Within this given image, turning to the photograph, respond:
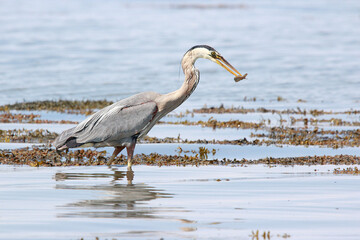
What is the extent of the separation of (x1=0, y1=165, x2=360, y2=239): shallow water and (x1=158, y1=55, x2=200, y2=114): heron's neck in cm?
116

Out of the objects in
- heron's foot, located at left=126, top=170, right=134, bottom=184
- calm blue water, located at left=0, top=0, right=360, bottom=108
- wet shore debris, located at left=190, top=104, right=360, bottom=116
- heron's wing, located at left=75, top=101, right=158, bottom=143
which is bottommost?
heron's foot, located at left=126, top=170, right=134, bottom=184

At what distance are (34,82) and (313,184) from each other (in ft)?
74.3

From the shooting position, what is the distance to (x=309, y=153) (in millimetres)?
13031

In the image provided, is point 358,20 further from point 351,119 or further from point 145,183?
point 145,183

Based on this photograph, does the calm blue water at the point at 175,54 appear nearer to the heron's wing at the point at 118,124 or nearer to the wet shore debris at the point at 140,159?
the wet shore debris at the point at 140,159

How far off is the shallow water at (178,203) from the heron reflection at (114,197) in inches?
0.4

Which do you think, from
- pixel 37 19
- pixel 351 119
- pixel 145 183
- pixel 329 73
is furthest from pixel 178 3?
pixel 145 183

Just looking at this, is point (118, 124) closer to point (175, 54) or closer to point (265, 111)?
point (265, 111)

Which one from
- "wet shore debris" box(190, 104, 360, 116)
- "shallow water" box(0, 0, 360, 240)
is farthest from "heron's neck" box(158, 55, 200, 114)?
"wet shore debris" box(190, 104, 360, 116)

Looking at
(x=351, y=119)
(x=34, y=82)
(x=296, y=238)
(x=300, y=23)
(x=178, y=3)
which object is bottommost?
(x=296, y=238)

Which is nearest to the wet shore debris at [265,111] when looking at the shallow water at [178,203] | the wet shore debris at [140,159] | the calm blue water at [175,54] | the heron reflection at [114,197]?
the calm blue water at [175,54]

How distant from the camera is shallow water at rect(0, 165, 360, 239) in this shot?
670 centimetres

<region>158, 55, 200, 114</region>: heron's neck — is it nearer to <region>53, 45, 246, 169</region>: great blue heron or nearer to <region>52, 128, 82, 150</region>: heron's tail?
<region>53, 45, 246, 169</region>: great blue heron

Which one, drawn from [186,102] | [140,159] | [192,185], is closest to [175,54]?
[186,102]
